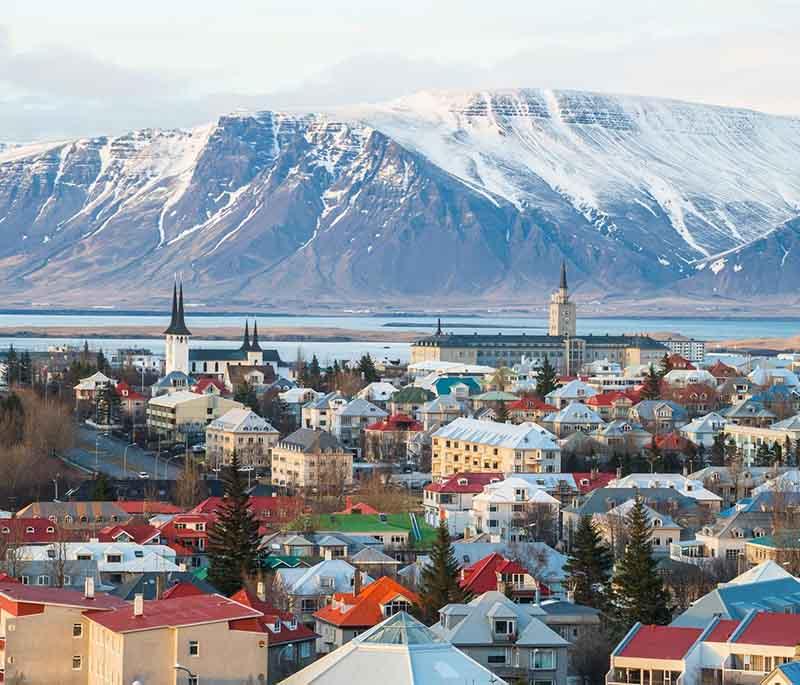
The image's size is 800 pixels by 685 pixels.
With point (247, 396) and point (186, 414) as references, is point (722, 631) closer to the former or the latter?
point (186, 414)

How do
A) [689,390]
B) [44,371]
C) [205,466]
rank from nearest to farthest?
[205,466], [689,390], [44,371]

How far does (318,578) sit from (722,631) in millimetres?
10774

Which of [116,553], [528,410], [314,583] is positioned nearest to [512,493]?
[116,553]

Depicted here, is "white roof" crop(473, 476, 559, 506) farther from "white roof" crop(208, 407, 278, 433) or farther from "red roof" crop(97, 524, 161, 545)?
"white roof" crop(208, 407, 278, 433)

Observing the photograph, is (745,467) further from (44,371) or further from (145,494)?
(44,371)

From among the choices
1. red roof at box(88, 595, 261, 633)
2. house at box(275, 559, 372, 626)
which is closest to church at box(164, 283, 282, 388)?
house at box(275, 559, 372, 626)

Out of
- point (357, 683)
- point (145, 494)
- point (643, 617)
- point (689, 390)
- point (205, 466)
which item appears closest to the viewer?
point (357, 683)

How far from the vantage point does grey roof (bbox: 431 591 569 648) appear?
122 ft

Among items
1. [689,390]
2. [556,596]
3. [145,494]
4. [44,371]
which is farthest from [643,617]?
[44,371]

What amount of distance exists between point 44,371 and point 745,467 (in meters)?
54.2

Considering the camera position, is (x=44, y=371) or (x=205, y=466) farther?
(x=44, y=371)

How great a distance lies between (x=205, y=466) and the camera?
8181 cm

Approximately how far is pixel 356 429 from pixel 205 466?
54.6ft

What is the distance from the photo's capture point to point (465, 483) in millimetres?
68500
